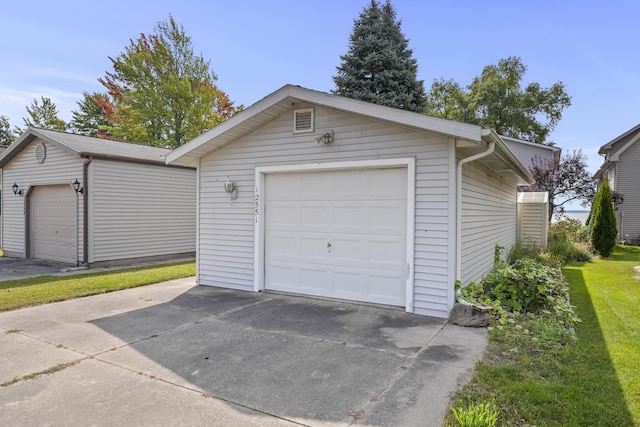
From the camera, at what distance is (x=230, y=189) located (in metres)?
7.13

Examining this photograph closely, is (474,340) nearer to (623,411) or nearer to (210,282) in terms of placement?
(623,411)

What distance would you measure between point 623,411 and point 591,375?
0.63 metres

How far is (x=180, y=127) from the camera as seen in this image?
2255 cm

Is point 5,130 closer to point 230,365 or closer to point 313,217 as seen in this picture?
point 313,217

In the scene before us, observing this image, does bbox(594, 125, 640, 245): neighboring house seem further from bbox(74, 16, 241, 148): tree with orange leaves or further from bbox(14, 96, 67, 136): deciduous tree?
bbox(14, 96, 67, 136): deciduous tree

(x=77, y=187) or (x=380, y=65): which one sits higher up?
(x=380, y=65)

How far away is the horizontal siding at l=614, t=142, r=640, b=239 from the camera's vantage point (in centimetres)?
1766

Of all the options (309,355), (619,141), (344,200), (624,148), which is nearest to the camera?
(309,355)

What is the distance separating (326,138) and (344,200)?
3.47 ft

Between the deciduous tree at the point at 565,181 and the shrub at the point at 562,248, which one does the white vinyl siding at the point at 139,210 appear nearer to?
the shrub at the point at 562,248

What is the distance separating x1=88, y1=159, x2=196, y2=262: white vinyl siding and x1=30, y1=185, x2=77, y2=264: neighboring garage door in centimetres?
83

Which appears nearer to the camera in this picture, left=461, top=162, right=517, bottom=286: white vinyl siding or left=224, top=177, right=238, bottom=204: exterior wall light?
left=461, top=162, right=517, bottom=286: white vinyl siding

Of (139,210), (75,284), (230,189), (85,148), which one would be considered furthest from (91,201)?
(230,189)

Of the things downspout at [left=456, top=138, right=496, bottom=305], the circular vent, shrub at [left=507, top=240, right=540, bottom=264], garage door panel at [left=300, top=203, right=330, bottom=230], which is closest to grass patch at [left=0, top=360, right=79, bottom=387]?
garage door panel at [left=300, top=203, right=330, bottom=230]
